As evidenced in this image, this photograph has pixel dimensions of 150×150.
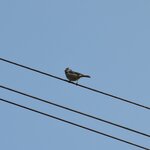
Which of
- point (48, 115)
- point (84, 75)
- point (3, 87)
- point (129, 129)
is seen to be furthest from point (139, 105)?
point (84, 75)

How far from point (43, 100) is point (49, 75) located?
0.78m

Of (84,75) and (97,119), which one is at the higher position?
(84,75)

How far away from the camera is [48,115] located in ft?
43.6

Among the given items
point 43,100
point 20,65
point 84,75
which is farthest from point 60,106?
point 84,75

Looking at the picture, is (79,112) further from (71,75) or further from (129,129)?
(71,75)

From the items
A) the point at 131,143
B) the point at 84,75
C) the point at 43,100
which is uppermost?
the point at 84,75

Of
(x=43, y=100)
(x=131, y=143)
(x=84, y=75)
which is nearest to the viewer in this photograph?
(x=131, y=143)

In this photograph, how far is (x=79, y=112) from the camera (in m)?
13.5

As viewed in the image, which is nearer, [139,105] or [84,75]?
[139,105]

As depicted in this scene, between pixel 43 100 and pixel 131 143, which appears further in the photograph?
pixel 43 100

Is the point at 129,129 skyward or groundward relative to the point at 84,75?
groundward

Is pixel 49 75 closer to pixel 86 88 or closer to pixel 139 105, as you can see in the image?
pixel 86 88

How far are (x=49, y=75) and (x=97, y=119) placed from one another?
4.88ft

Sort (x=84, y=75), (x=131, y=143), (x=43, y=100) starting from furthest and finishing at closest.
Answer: (x=84, y=75), (x=43, y=100), (x=131, y=143)
